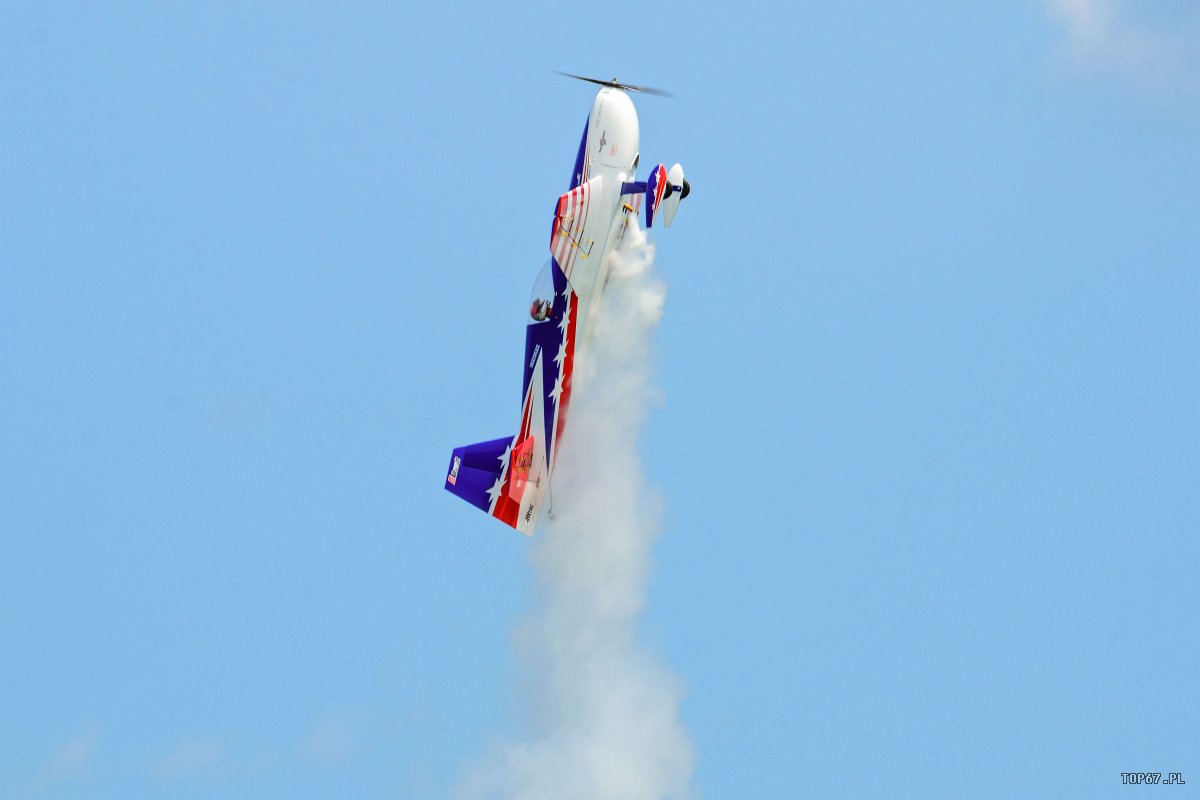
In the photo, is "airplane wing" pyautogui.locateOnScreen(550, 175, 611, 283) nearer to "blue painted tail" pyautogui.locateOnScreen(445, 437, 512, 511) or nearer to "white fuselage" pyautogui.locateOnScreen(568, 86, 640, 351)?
"white fuselage" pyautogui.locateOnScreen(568, 86, 640, 351)

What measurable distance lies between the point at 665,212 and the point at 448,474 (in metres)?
11.0

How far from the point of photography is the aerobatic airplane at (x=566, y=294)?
8750 cm

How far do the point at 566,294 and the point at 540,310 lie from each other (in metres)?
1.09

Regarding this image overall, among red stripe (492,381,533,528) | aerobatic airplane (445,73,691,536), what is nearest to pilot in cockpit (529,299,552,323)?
aerobatic airplane (445,73,691,536)

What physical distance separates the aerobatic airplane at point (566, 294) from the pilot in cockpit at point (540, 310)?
29 mm

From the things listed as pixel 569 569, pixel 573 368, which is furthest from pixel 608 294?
pixel 569 569

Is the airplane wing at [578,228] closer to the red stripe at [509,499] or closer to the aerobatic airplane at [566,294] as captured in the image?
the aerobatic airplane at [566,294]

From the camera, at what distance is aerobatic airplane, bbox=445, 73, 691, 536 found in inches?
3445

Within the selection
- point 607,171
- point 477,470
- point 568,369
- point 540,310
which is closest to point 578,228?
point 607,171

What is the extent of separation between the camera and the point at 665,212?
87.8 meters

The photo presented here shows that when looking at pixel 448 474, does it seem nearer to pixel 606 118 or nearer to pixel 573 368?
pixel 573 368

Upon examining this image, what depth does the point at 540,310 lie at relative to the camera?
89250mm

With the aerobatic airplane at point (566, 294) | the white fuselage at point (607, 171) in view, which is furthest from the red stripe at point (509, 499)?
the white fuselage at point (607, 171)

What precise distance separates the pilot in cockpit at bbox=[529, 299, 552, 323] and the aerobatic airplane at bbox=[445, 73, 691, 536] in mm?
29
